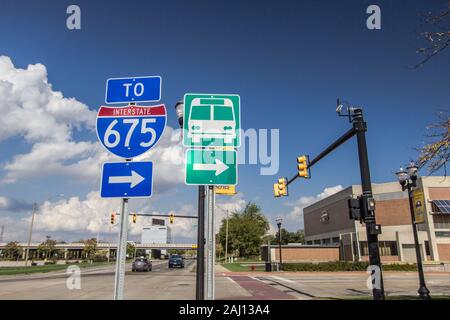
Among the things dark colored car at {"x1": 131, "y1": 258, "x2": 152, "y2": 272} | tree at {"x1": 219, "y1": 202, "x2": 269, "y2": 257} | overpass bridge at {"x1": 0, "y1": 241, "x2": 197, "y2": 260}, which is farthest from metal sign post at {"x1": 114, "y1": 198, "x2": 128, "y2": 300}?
overpass bridge at {"x1": 0, "y1": 241, "x2": 197, "y2": 260}

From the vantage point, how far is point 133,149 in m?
4.07

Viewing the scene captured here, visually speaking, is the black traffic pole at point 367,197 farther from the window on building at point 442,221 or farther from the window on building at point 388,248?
the window on building at point 442,221

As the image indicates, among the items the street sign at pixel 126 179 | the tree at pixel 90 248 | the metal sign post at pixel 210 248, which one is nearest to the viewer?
the metal sign post at pixel 210 248

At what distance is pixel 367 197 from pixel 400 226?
51348 millimetres

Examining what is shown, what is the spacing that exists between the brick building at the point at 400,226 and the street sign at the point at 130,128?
5421 centimetres

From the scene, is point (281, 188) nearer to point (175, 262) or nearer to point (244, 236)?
point (175, 262)

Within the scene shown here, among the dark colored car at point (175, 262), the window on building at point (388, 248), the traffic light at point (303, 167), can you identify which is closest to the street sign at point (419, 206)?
the traffic light at point (303, 167)

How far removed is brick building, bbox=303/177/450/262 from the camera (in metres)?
53.2

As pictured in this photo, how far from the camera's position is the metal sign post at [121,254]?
11.9ft

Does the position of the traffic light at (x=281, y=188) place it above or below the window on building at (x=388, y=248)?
above

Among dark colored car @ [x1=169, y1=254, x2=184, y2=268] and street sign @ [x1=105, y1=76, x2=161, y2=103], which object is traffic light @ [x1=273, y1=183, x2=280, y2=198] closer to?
street sign @ [x1=105, y1=76, x2=161, y2=103]

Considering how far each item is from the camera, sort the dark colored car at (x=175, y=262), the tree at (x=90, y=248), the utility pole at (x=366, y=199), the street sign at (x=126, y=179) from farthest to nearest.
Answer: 1. the tree at (x=90, y=248)
2. the dark colored car at (x=175, y=262)
3. the utility pole at (x=366, y=199)
4. the street sign at (x=126, y=179)

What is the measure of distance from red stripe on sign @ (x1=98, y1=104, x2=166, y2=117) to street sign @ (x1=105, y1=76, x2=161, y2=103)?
0.56ft

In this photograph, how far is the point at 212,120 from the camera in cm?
443
